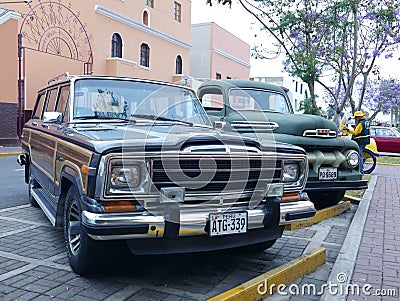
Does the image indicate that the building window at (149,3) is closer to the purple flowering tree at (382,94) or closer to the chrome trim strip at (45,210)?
the purple flowering tree at (382,94)

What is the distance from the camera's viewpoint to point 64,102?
489cm

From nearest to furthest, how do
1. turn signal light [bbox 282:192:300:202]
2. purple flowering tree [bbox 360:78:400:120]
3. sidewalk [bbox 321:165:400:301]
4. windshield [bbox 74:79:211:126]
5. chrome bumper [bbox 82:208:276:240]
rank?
chrome bumper [bbox 82:208:276:240] → sidewalk [bbox 321:165:400:301] → turn signal light [bbox 282:192:300:202] → windshield [bbox 74:79:211:126] → purple flowering tree [bbox 360:78:400:120]

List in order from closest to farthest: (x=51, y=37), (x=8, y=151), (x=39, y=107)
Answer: (x=39, y=107)
(x=8, y=151)
(x=51, y=37)

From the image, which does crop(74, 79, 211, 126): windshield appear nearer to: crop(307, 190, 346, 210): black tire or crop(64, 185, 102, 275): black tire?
crop(64, 185, 102, 275): black tire

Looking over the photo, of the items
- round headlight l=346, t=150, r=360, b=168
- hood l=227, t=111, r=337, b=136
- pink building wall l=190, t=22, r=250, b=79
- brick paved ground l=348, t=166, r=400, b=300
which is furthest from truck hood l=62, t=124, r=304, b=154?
pink building wall l=190, t=22, r=250, b=79

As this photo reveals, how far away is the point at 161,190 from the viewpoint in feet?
10.4

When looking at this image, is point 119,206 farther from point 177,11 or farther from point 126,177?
point 177,11

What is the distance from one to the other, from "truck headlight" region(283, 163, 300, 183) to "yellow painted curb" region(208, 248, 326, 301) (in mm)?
773

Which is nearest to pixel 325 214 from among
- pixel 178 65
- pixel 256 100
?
pixel 256 100

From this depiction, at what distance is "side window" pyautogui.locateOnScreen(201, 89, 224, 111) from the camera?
7.18 meters

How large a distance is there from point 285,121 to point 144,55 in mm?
18715

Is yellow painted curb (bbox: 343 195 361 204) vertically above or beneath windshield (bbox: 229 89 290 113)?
beneath

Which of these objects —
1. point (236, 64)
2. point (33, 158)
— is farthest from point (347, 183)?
point (236, 64)

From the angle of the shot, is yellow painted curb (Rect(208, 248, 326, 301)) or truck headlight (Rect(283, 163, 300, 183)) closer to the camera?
yellow painted curb (Rect(208, 248, 326, 301))
